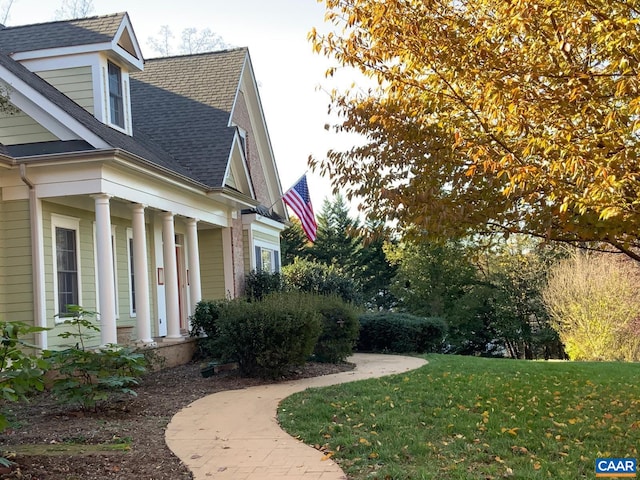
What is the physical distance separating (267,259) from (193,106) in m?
5.75

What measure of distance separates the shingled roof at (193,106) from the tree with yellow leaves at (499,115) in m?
9.01

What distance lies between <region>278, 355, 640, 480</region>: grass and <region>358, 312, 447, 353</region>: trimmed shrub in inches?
243

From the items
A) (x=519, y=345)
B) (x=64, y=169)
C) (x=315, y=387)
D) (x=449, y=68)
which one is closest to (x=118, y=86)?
(x=64, y=169)

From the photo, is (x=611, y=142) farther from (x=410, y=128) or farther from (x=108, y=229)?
(x=108, y=229)

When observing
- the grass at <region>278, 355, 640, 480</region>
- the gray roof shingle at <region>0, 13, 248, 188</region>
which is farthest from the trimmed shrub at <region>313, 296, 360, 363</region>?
the gray roof shingle at <region>0, 13, 248, 188</region>

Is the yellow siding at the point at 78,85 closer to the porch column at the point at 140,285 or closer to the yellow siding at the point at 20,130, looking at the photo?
the yellow siding at the point at 20,130

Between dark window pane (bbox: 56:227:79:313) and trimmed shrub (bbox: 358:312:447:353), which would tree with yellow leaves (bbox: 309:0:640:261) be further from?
trimmed shrub (bbox: 358:312:447:353)

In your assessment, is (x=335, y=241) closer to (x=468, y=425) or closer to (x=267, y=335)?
(x=267, y=335)

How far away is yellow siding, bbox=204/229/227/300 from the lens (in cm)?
1862

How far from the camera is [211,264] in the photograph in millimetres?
18734

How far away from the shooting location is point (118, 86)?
14750 millimetres

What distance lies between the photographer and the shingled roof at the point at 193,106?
17.1 m

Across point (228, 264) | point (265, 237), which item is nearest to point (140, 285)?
point (228, 264)

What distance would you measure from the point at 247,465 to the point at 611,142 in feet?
14.3
